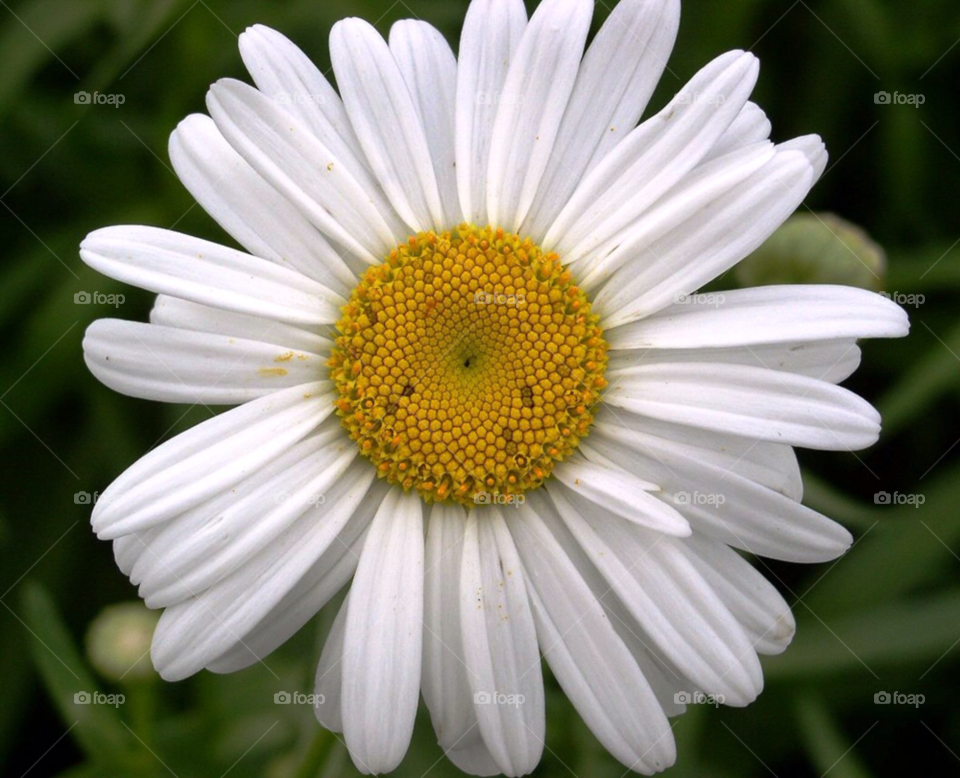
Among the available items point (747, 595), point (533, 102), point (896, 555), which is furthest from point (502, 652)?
point (896, 555)

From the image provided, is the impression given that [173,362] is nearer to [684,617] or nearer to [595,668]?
[595,668]

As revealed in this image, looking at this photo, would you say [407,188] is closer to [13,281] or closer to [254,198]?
[254,198]

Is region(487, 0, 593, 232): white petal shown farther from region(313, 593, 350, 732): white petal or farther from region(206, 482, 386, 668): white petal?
region(313, 593, 350, 732): white petal

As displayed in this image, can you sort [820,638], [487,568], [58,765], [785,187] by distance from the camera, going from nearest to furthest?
[785,187] < [487,568] < [820,638] < [58,765]

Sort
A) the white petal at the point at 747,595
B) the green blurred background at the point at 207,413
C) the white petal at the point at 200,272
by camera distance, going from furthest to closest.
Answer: the green blurred background at the point at 207,413 < the white petal at the point at 747,595 < the white petal at the point at 200,272

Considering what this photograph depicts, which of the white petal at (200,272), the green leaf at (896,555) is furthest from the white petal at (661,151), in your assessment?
the green leaf at (896,555)

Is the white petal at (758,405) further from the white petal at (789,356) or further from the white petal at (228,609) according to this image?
the white petal at (228,609)

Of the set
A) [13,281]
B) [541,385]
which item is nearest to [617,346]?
[541,385]

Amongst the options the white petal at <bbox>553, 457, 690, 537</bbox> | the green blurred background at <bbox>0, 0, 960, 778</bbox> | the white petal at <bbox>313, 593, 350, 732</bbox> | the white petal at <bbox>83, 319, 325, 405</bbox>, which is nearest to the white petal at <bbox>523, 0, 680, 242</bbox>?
the white petal at <bbox>553, 457, 690, 537</bbox>
